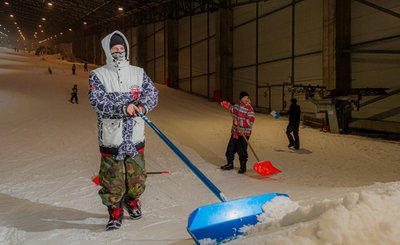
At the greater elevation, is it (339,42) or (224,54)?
(224,54)

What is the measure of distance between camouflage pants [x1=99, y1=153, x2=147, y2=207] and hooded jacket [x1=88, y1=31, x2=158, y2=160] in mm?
94

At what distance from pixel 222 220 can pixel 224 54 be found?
2202cm

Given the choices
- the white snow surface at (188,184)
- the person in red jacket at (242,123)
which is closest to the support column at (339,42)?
the white snow surface at (188,184)

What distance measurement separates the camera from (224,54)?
23.7 m

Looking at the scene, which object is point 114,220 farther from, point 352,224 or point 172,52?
point 172,52

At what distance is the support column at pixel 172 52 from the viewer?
103 ft

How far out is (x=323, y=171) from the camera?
7461mm

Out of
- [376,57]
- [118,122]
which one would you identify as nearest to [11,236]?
[118,122]

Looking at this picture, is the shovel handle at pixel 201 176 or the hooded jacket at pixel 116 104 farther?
the hooded jacket at pixel 116 104

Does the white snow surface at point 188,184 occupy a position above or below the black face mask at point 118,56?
below

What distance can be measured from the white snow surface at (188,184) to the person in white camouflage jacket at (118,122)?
45 cm

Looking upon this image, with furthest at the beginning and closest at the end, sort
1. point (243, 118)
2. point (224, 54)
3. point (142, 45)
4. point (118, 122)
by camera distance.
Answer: point (142, 45) → point (224, 54) → point (243, 118) → point (118, 122)

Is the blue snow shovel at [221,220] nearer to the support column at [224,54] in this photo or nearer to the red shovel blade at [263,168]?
the red shovel blade at [263,168]

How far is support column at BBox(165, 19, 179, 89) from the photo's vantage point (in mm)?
31469
